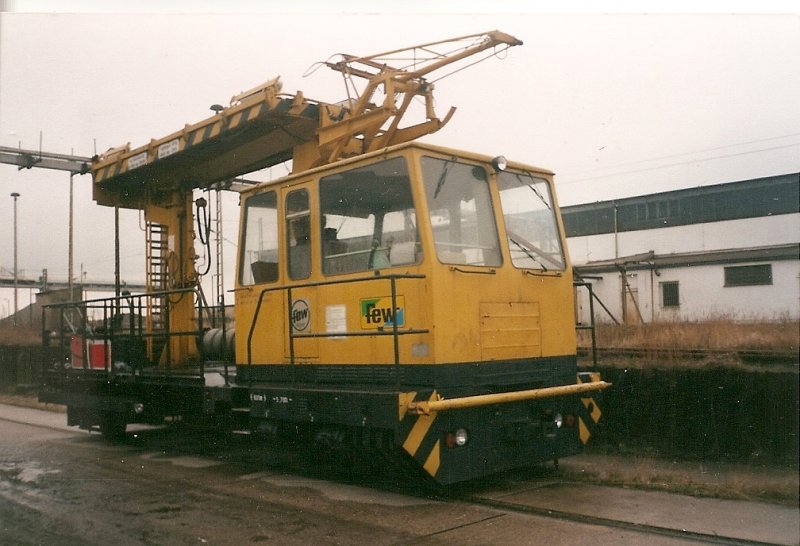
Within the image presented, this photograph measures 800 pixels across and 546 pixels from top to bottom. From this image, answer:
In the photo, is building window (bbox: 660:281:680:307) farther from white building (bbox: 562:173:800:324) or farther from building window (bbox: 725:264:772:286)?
building window (bbox: 725:264:772:286)

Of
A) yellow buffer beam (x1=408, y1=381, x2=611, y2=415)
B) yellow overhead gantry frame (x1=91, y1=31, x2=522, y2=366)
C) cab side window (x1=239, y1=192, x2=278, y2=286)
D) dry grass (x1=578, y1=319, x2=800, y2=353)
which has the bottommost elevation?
yellow buffer beam (x1=408, y1=381, x2=611, y2=415)

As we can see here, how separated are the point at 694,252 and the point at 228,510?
5.59 meters

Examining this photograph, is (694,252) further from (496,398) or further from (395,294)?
(395,294)

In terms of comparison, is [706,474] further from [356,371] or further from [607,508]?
[356,371]

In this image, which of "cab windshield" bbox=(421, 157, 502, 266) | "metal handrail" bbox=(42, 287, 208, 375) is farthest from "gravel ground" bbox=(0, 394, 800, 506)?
"metal handrail" bbox=(42, 287, 208, 375)

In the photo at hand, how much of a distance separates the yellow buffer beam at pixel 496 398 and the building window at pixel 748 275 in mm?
1809

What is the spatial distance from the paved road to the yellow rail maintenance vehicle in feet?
1.63

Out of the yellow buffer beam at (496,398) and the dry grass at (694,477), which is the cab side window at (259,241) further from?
the dry grass at (694,477)

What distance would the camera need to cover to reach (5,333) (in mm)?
17234

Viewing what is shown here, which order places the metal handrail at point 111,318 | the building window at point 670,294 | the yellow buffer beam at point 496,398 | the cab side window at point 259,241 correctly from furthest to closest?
the metal handrail at point 111,318 < the building window at point 670,294 < the cab side window at point 259,241 < the yellow buffer beam at point 496,398

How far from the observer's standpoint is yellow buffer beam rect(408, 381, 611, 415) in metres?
5.31

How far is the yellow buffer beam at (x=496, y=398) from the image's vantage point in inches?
209

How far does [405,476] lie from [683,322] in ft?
11.7

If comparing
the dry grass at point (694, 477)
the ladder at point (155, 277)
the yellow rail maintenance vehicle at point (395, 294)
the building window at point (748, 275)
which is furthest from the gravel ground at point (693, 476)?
the ladder at point (155, 277)
